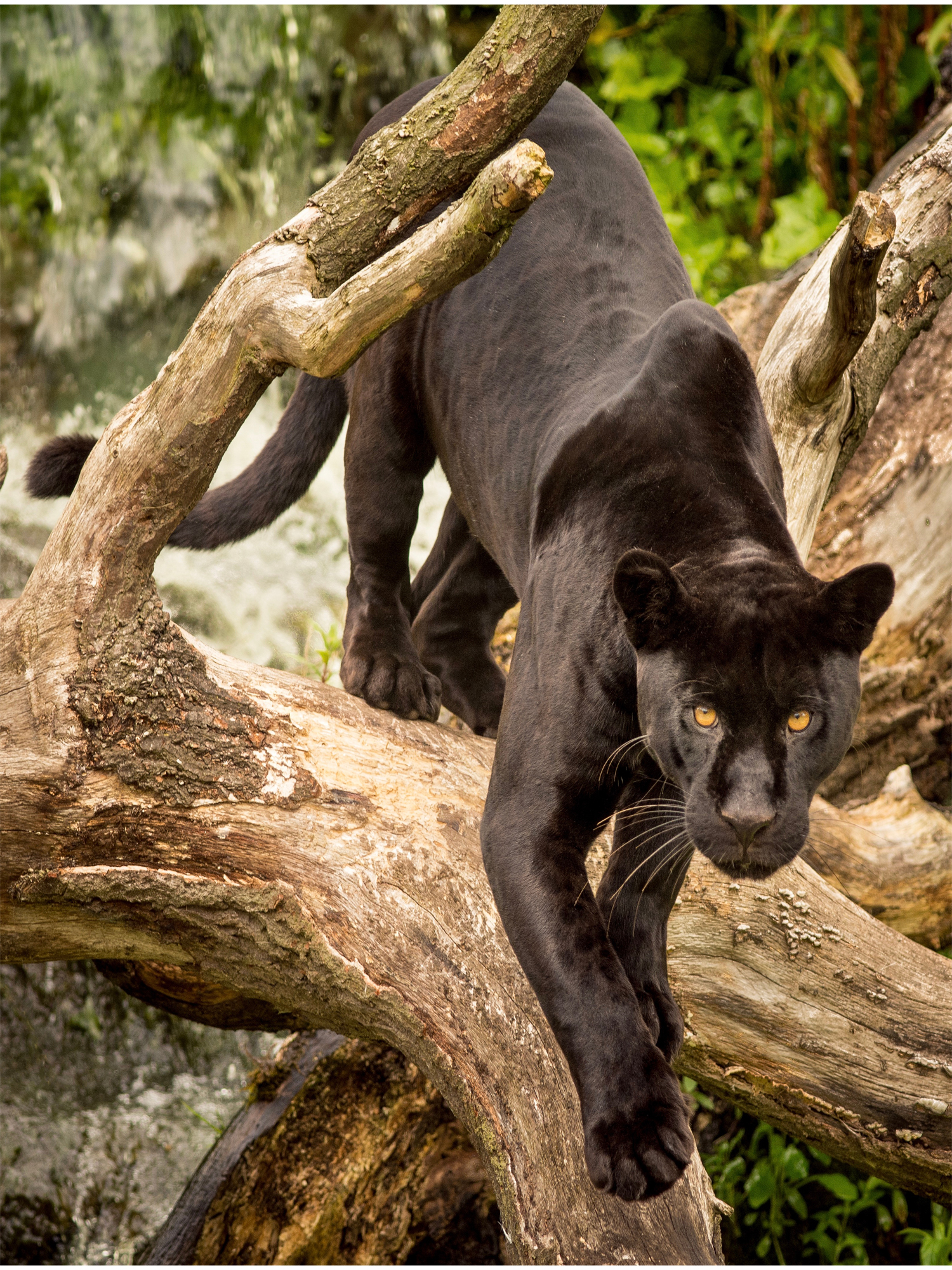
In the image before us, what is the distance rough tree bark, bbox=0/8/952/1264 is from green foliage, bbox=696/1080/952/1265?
1272 mm

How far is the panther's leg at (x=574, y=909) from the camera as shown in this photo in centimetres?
186

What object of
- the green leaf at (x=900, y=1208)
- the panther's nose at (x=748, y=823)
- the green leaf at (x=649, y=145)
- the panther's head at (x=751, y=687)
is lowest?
the green leaf at (x=900, y=1208)

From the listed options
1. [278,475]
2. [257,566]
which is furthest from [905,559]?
[257,566]

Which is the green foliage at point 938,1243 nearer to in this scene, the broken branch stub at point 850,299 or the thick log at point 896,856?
the thick log at point 896,856

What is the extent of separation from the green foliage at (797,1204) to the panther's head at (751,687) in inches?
96.9

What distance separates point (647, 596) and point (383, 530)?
1.35 meters

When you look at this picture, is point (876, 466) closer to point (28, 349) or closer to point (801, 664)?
point (801, 664)

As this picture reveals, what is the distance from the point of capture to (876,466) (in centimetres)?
409

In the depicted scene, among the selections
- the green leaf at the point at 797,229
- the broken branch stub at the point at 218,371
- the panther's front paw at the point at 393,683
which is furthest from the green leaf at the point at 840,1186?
the green leaf at the point at 797,229

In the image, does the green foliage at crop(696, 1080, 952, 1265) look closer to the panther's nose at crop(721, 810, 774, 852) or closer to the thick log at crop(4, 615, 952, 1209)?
the thick log at crop(4, 615, 952, 1209)

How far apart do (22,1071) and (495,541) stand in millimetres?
3205

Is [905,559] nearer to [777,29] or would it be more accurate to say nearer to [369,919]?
[369,919]

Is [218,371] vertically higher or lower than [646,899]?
higher

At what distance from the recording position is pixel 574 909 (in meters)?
2.04
